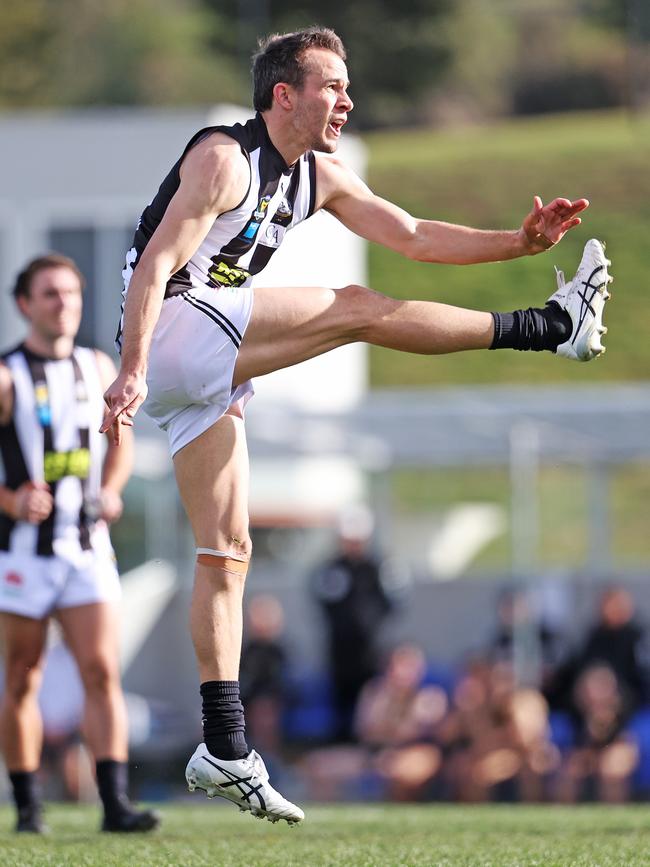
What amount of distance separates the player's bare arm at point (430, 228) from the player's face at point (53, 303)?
5.48 feet

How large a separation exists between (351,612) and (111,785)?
7864 mm

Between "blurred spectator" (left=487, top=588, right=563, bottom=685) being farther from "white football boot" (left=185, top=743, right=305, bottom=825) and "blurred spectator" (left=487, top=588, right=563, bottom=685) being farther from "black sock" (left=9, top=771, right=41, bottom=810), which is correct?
"white football boot" (left=185, top=743, right=305, bottom=825)

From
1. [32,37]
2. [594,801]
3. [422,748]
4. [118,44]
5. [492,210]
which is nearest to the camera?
[594,801]

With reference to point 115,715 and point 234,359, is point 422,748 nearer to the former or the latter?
point 115,715

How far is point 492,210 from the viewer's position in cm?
4475

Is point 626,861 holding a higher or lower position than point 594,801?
higher

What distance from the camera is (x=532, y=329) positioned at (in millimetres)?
5504

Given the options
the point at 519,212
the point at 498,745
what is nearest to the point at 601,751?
the point at 498,745

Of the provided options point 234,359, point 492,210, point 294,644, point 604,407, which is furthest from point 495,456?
point 492,210

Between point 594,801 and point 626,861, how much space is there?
6796 millimetres

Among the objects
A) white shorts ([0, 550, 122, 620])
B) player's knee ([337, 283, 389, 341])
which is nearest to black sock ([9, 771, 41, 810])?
white shorts ([0, 550, 122, 620])

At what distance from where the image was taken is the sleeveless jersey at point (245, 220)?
5.23 metres

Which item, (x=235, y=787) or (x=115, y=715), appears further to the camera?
(x=115, y=715)

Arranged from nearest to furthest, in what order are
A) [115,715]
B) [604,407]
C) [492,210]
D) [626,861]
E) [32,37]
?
[626,861] < [115,715] < [604,407] < [492,210] < [32,37]
